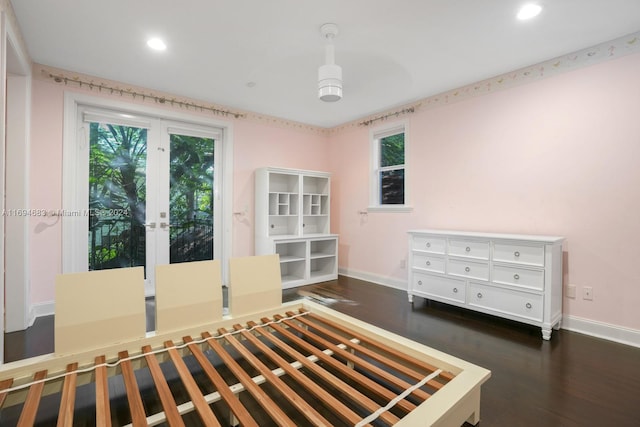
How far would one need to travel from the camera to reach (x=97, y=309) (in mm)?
1446

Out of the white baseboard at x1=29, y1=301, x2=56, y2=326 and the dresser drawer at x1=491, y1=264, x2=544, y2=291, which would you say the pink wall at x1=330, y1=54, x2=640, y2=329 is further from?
the white baseboard at x1=29, y1=301, x2=56, y2=326

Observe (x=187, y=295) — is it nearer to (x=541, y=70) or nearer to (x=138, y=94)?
(x=138, y=94)

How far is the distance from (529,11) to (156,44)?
2968 millimetres

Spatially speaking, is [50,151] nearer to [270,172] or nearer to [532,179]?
[270,172]

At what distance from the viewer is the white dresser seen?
2.69m

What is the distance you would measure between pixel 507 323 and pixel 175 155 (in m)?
4.25

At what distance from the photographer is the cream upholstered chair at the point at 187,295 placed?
1.61 meters

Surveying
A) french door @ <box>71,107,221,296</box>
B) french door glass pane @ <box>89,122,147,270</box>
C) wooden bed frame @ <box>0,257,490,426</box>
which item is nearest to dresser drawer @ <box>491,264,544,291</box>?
wooden bed frame @ <box>0,257,490,426</box>

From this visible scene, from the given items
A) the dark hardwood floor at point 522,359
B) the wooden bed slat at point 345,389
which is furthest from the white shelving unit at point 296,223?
the wooden bed slat at point 345,389

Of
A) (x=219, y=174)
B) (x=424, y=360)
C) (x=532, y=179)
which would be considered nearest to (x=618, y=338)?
(x=532, y=179)

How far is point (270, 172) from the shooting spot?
14.7ft

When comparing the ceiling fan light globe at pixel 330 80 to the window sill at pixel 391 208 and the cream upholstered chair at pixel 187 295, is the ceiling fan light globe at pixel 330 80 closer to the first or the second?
the cream upholstered chair at pixel 187 295

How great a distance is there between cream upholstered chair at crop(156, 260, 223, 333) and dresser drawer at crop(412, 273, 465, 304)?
97.9 inches

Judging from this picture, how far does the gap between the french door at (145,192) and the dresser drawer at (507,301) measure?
3.27 meters
